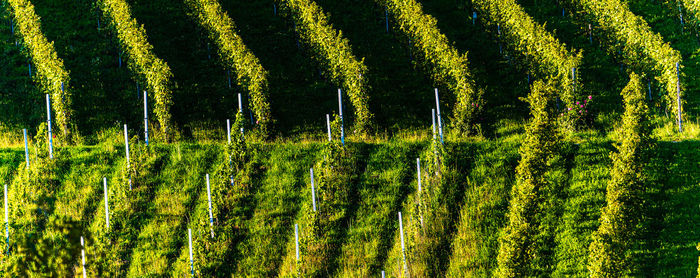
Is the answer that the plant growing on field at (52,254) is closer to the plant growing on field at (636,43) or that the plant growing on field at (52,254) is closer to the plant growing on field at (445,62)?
the plant growing on field at (445,62)

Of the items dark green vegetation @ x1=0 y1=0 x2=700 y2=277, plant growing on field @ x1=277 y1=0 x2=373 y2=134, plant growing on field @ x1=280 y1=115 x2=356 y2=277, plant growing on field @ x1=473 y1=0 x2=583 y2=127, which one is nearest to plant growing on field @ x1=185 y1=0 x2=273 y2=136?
dark green vegetation @ x1=0 y1=0 x2=700 y2=277

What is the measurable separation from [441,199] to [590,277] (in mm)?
5663

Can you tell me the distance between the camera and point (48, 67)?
96.2 ft

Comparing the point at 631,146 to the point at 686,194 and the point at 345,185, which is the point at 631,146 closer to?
the point at 686,194

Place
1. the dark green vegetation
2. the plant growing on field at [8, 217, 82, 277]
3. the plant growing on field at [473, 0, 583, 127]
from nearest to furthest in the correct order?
the plant growing on field at [8, 217, 82, 277] → the dark green vegetation → the plant growing on field at [473, 0, 583, 127]

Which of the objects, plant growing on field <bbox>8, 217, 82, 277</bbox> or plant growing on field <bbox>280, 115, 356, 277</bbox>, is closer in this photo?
plant growing on field <bbox>8, 217, 82, 277</bbox>

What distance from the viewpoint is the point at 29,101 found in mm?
30359

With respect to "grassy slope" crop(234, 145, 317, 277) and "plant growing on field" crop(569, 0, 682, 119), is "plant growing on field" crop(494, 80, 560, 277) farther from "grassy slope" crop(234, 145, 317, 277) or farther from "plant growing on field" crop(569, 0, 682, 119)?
"plant growing on field" crop(569, 0, 682, 119)

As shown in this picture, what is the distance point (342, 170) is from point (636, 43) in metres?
15.0

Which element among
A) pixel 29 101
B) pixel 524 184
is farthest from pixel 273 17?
pixel 524 184

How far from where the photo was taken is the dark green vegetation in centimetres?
2180

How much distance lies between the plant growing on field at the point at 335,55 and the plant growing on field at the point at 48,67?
1054 cm

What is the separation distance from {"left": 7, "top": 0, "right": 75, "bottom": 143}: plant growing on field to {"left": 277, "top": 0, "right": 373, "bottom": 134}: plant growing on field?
10540mm

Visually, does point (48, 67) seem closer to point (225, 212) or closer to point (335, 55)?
A: point (225, 212)
